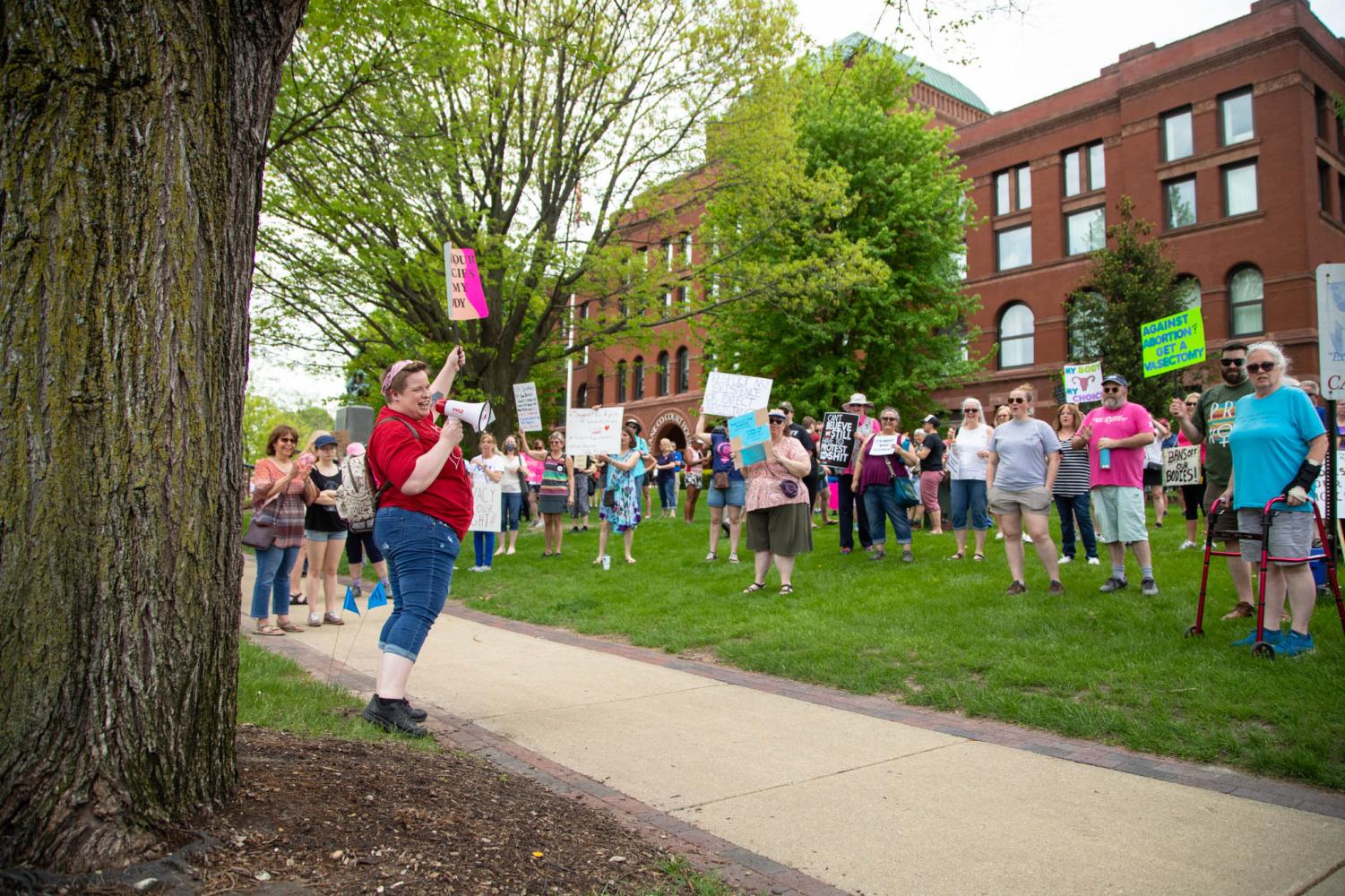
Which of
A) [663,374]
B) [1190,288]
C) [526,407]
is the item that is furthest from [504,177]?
[663,374]

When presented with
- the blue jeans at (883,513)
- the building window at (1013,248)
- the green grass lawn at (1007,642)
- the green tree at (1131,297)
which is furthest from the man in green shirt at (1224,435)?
the building window at (1013,248)

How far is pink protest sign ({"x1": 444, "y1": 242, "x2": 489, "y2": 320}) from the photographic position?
254 inches

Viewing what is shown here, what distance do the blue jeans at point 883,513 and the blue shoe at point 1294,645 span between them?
540cm

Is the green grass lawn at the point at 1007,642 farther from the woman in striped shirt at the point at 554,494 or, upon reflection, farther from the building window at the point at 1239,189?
the building window at the point at 1239,189

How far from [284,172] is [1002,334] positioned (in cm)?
2736

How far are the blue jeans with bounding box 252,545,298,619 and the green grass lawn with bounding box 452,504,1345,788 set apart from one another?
2.21m

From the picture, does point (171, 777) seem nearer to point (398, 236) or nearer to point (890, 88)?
point (398, 236)

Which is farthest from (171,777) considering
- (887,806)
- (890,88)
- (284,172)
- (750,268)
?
(890,88)

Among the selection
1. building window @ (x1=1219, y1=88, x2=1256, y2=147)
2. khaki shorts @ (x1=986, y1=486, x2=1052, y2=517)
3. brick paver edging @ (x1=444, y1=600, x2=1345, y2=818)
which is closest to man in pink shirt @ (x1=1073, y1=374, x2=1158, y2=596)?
khaki shorts @ (x1=986, y1=486, x2=1052, y2=517)

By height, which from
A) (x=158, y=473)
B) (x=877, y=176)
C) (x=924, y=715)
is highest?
(x=877, y=176)

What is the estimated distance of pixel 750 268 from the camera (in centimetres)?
2052

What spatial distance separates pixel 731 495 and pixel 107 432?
33.0 feet

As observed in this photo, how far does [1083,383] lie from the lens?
13.7 m

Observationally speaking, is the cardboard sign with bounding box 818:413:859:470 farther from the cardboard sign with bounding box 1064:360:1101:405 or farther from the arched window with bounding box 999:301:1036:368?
the arched window with bounding box 999:301:1036:368
